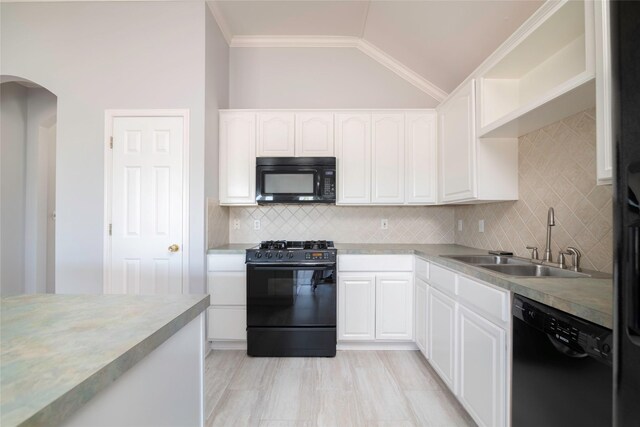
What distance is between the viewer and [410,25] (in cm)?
253

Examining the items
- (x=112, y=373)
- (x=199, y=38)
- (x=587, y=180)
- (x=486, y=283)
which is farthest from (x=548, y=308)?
(x=199, y=38)

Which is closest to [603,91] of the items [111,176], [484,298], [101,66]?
[484,298]

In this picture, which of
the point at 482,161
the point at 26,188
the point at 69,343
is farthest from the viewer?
the point at 26,188

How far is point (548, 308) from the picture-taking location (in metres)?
1.07

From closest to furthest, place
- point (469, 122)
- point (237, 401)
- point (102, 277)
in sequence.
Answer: point (237, 401), point (469, 122), point (102, 277)

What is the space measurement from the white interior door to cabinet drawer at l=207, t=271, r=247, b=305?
30 centimetres

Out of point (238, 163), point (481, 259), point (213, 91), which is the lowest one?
point (481, 259)

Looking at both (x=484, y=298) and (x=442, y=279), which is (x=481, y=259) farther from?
(x=484, y=298)

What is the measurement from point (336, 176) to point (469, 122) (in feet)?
3.99

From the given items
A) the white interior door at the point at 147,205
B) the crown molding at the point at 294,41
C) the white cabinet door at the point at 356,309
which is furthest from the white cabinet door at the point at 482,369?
the crown molding at the point at 294,41

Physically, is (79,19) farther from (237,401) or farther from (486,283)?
(486,283)

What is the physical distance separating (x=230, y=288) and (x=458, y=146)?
2306 mm

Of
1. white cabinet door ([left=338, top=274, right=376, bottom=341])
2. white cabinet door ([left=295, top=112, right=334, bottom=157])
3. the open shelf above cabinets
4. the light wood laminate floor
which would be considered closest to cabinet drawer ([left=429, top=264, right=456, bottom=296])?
white cabinet door ([left=338, top=274, right=376, bottom=341])

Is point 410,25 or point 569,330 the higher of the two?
point 410,25
